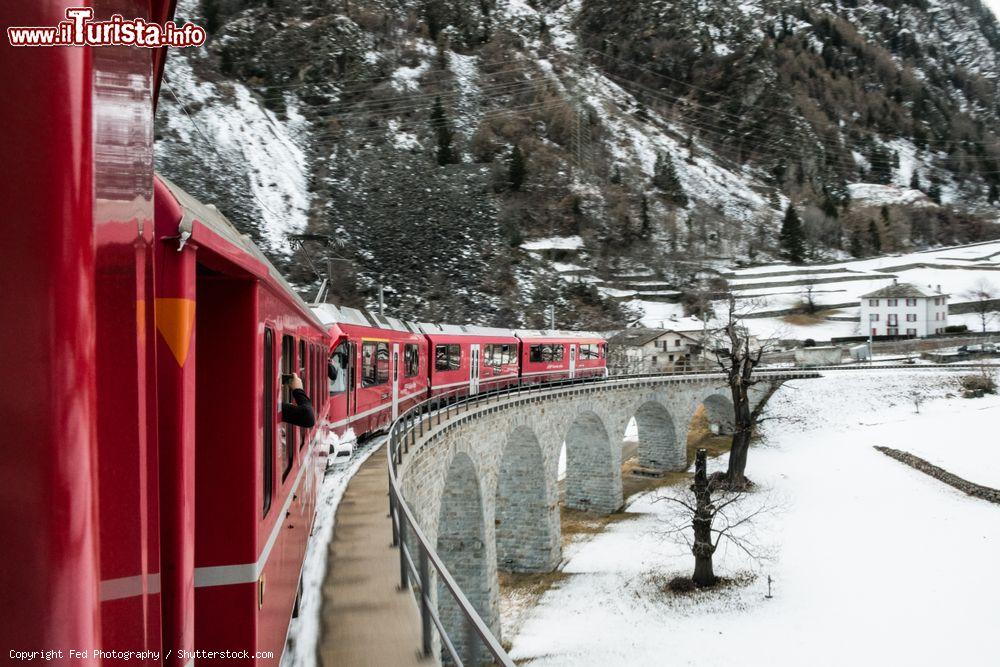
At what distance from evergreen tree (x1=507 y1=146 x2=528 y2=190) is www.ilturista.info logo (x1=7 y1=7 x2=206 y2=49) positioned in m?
97.2

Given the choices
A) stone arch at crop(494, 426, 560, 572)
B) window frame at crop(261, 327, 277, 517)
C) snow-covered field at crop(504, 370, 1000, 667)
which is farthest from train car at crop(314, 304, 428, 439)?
snow-covered field at crop(504, 370, 1000, 667)

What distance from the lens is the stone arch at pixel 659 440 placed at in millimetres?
37594

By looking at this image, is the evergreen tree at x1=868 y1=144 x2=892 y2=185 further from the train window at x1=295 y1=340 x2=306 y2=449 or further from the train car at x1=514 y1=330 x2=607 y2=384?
the train window at x1=295 y1=340 x2=306 y2=449

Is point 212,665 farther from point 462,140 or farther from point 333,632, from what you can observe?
point 462,140

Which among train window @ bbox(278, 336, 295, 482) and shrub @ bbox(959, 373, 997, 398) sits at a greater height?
train window @ bbox(278, 336, 295, 482)

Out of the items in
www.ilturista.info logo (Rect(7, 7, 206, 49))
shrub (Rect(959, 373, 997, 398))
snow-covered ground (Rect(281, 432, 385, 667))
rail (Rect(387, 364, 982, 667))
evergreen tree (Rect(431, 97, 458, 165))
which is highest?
evergreen tree (Rect(431, 97, 458, 165))

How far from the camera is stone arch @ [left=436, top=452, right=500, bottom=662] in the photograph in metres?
17.3

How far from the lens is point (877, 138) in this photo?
516 ft

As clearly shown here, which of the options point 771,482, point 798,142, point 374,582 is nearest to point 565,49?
point 798,142

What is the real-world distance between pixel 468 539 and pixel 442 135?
90.9 m

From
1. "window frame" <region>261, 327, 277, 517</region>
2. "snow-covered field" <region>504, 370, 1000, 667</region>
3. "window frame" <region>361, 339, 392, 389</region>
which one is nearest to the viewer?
"window frame" <region>261, 327, 277, 517</region>

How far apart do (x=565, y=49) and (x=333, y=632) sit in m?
189

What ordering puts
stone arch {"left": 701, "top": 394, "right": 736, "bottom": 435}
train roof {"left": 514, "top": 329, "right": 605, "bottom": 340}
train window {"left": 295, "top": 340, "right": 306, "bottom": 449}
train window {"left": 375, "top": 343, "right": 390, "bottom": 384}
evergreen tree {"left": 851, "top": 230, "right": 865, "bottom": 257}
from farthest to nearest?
evergreen tree {"left": 851, "top": 230, "right": 865, "bottom": 257}
stone arch {"left": 701, "top": 394, "right": 736, "bottom": 435}
train roof {"left": 514, "top": 329, "right": 605, "bottom": 340}
train window {"left": 375, "top": 343, "right": 390, "bottom": 384}
train window {"left": 295, "top": 340, "right": 306, "bottom": 449}

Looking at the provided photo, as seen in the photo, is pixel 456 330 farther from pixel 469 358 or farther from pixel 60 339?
pixel 60 339
